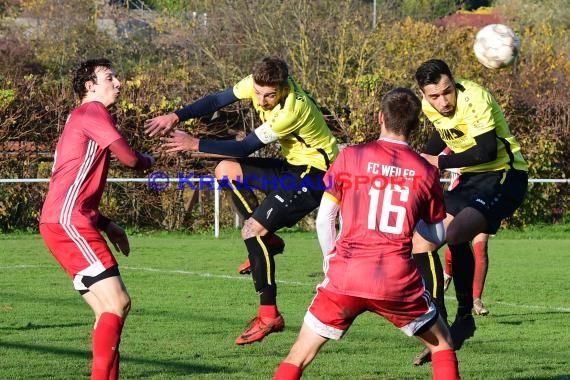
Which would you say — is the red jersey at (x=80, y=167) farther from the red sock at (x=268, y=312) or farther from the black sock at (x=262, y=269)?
the black sock at (x=262, y=269)

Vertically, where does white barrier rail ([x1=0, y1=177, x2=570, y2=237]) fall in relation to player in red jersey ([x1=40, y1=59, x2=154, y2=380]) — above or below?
below

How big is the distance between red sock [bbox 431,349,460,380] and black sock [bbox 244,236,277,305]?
2788mm

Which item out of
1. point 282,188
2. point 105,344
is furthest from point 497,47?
point 105,344

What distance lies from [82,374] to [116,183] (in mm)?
13712

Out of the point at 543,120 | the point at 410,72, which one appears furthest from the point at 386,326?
the point at 410,72

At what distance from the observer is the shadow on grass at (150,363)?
761 cm

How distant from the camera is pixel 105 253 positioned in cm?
659

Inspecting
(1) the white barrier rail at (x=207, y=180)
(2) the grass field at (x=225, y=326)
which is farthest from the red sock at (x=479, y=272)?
(1) the white barrier rail at (x=207, y=180)

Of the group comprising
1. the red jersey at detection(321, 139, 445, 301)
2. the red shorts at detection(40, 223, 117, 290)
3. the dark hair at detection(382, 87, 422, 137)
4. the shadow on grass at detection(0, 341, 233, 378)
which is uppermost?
the dark hair at detection(382, 87, 422, 137)

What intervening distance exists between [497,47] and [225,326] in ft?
12.0

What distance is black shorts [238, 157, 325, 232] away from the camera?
29.1 ft

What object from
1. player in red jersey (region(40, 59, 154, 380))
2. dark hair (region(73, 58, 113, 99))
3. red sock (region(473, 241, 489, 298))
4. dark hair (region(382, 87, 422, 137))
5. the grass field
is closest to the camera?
dark hair (region(382, 87, 422, 137))

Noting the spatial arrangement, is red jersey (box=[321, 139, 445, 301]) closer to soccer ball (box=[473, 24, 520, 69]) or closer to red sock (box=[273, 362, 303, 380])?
red sock (box=[273, 362, 303, 380])

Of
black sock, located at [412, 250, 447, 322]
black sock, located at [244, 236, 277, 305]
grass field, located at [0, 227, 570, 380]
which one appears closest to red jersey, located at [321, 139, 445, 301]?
grass field, located at [0, 227, 570, 380]
